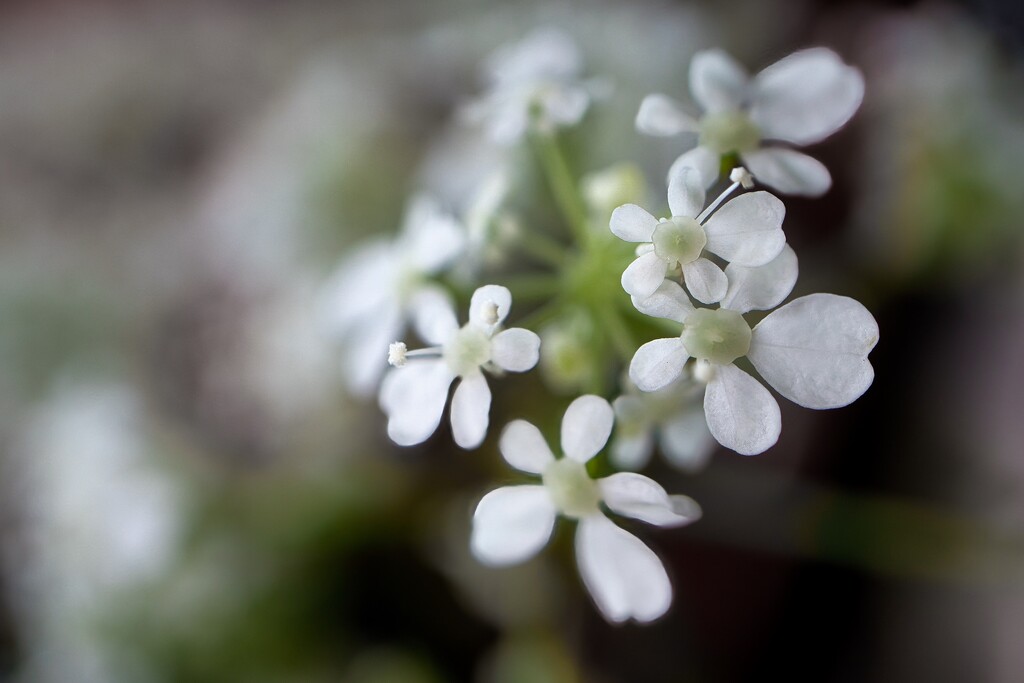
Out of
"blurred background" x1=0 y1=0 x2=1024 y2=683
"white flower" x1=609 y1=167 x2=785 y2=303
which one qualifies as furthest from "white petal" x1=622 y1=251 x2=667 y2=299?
"blurred background" x1=0 y1=0 x2=1024 y2=683

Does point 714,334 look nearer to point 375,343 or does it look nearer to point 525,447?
point 525,447

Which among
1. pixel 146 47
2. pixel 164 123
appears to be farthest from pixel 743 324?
pixel 146 47

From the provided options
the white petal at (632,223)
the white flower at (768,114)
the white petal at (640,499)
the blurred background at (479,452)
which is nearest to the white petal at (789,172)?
the white flower at (768,114)

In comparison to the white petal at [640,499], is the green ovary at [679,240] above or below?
above

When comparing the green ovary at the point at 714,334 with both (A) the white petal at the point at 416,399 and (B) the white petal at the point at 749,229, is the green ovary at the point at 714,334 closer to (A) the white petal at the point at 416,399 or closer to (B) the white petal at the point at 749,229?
(B) the white petal at the point at 749,229

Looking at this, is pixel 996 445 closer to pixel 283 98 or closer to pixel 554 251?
pixel 554 251

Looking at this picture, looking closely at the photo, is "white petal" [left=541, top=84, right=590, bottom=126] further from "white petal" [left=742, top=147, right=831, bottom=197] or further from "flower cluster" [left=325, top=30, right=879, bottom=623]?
"white petal" [left=742, top=147, right=831, bottom=197]
